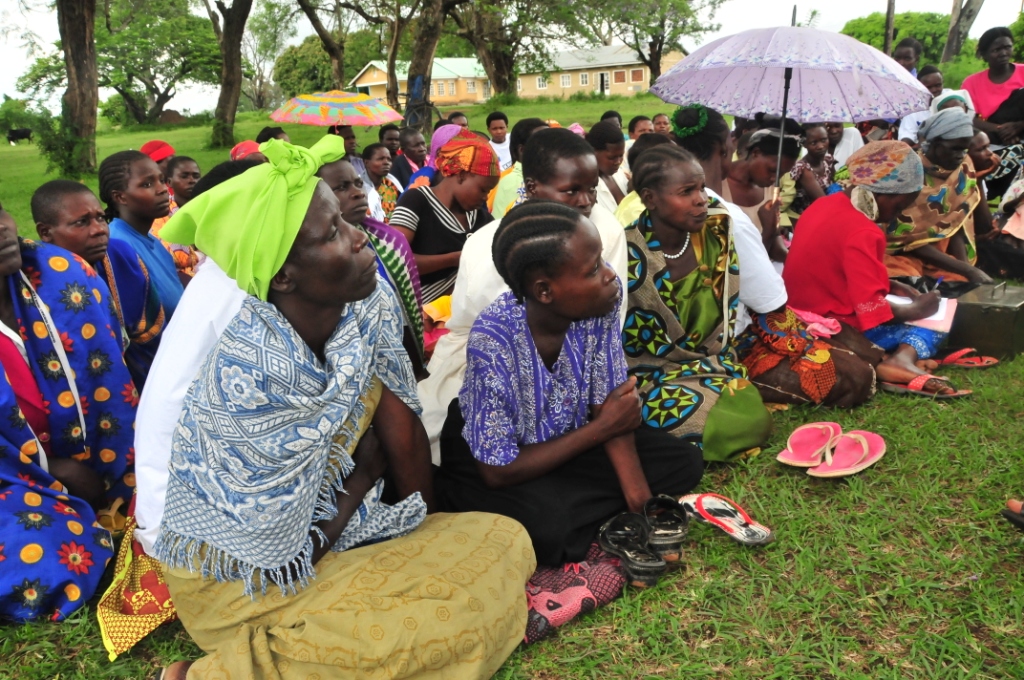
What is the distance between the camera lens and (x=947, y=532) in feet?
8.91

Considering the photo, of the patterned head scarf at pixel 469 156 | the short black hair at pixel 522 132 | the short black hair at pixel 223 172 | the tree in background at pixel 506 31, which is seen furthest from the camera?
the tree in background at pixel 506 31

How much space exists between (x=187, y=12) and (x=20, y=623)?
4239 cm

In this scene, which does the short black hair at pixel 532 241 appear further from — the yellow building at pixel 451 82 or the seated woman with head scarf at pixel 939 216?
the yellow building at pixel 451 82

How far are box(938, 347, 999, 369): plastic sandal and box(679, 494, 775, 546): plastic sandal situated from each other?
223 cm

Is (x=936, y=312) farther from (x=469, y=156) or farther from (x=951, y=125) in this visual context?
(x=469, y=156)

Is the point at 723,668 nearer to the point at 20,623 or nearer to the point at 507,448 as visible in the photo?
A: the point at 507,448

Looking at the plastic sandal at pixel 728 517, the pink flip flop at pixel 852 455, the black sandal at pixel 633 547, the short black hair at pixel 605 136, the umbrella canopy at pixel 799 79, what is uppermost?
the umbrella canopy at pixel 799 79

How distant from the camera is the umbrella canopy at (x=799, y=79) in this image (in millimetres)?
3928

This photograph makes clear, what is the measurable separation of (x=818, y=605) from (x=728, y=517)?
45 cm

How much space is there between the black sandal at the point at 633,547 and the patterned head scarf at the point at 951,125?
402 centimetres

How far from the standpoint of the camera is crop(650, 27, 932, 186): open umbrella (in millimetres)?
3928

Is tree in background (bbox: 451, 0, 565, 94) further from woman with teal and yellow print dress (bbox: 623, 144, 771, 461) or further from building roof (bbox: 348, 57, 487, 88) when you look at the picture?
building roof (bbox: 348, 57, 487, 88)

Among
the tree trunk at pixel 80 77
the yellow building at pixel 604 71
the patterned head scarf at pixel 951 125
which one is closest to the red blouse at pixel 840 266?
the patterned head scarf at pixel 951 125

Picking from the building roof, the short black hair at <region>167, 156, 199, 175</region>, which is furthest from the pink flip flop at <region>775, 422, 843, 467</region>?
the building roof
